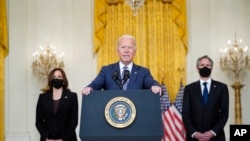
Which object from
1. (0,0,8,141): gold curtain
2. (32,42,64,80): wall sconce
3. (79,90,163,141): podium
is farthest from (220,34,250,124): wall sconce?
(79,90,163,141): podium

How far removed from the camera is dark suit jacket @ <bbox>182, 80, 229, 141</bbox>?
5.69m

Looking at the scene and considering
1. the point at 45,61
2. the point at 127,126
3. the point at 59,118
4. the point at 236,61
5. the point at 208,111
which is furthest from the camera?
the point at 45,61

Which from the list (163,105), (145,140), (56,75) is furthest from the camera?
(163,105)

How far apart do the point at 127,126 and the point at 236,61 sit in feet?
21.5

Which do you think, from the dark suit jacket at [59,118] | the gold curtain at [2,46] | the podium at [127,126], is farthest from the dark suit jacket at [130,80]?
the gold curtain at [2,46]

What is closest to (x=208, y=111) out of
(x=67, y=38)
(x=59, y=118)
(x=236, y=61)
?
(x=59, y=118)

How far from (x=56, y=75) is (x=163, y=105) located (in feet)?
10.6

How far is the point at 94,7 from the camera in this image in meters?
9.96

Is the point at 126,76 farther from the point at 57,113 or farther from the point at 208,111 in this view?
the point at 57,113

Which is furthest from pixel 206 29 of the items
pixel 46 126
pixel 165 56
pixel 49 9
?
pixel 46 126

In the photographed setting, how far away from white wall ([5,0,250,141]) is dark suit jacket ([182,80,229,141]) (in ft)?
12.9

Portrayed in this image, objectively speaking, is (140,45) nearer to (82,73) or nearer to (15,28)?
(82,73)

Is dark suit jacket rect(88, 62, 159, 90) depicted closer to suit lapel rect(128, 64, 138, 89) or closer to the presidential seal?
suit lapel rect(128, 64, 138, 89)

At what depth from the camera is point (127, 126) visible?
10.8 feet
